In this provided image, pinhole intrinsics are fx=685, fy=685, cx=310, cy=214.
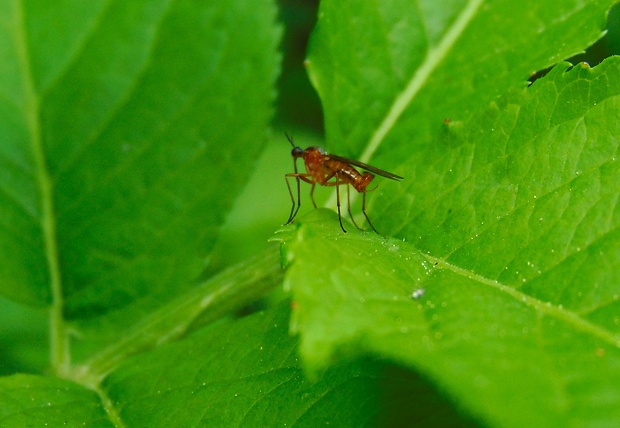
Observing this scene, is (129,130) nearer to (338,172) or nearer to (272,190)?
(338,172)

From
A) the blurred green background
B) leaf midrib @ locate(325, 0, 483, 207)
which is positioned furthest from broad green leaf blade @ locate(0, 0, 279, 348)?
leaf midrib @ locate(325, 0, 483, 207)

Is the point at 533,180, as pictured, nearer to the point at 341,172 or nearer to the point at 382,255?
the point at 382,255

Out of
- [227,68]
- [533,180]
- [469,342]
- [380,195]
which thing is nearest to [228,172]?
[227,68]

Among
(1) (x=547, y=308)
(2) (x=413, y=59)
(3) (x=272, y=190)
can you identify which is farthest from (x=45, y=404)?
(3) (x=272, y=190)

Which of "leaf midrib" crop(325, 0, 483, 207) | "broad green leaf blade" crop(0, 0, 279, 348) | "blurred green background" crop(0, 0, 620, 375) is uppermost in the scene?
"blurred green background" crop(0, 0, 620, 375)

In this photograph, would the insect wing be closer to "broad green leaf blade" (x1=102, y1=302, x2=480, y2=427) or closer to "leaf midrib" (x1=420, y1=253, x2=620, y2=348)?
"leaf midrib" (x1=420, y1=253, x2=620, y2=348)

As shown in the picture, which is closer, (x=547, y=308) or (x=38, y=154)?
(x=547, y=308)

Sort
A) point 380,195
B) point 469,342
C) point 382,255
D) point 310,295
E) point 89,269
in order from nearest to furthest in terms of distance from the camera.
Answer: point 469,342, point 310,295, point 382,255, point 380,195, point 89,269
